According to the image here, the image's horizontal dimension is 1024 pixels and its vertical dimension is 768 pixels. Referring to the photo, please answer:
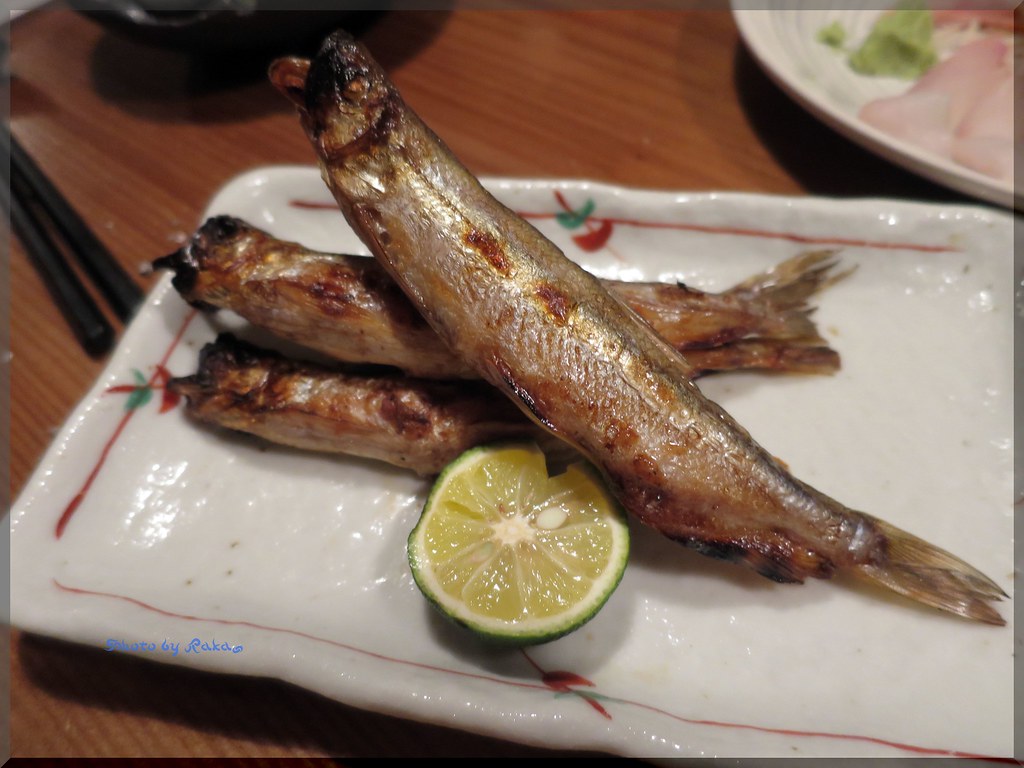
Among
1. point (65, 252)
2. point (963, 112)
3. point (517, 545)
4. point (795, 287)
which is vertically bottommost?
point (517, 545)

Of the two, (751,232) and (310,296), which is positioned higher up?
(310,296)

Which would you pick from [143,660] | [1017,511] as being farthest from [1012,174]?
[143,660]

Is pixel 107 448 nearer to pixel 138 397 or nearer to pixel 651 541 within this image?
pixel 138 397

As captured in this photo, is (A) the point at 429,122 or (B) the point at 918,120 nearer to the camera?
(B) the point at 918,120

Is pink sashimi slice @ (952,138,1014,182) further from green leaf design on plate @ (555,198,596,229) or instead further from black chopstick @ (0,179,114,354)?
black chopstick @ (0,179,114,354)

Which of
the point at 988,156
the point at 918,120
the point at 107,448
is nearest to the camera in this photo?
the point at 107,448

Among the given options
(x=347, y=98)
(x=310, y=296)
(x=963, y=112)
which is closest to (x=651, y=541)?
(x=310, y=296)

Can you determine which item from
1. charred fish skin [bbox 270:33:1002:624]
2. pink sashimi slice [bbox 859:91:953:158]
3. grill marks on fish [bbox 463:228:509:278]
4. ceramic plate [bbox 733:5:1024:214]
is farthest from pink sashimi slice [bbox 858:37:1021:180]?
grill marks on fish [bbox 463:228:509:278]
